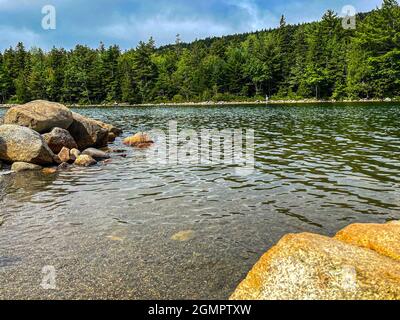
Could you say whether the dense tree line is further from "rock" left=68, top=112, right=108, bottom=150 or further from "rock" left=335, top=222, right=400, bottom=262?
"rock" left=335, top=222, right=400, bottom=262

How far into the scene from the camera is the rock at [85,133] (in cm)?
2197

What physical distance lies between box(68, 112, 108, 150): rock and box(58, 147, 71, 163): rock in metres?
3.62

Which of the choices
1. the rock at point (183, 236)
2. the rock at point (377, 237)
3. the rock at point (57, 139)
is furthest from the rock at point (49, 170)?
the rock at point (377, 237)

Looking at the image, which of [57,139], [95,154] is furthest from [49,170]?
[57,139]

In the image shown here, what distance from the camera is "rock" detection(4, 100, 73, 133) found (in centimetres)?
1927

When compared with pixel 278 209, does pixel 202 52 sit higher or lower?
higher

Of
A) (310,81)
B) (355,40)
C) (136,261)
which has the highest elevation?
(355,40)

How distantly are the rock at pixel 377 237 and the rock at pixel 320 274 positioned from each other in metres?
0.79

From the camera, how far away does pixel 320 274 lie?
4.66 meters

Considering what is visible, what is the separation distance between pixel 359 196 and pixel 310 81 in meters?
80.7

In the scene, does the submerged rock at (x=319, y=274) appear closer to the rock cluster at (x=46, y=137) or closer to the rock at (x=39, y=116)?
the rock cluster at (x=46, y=137)
